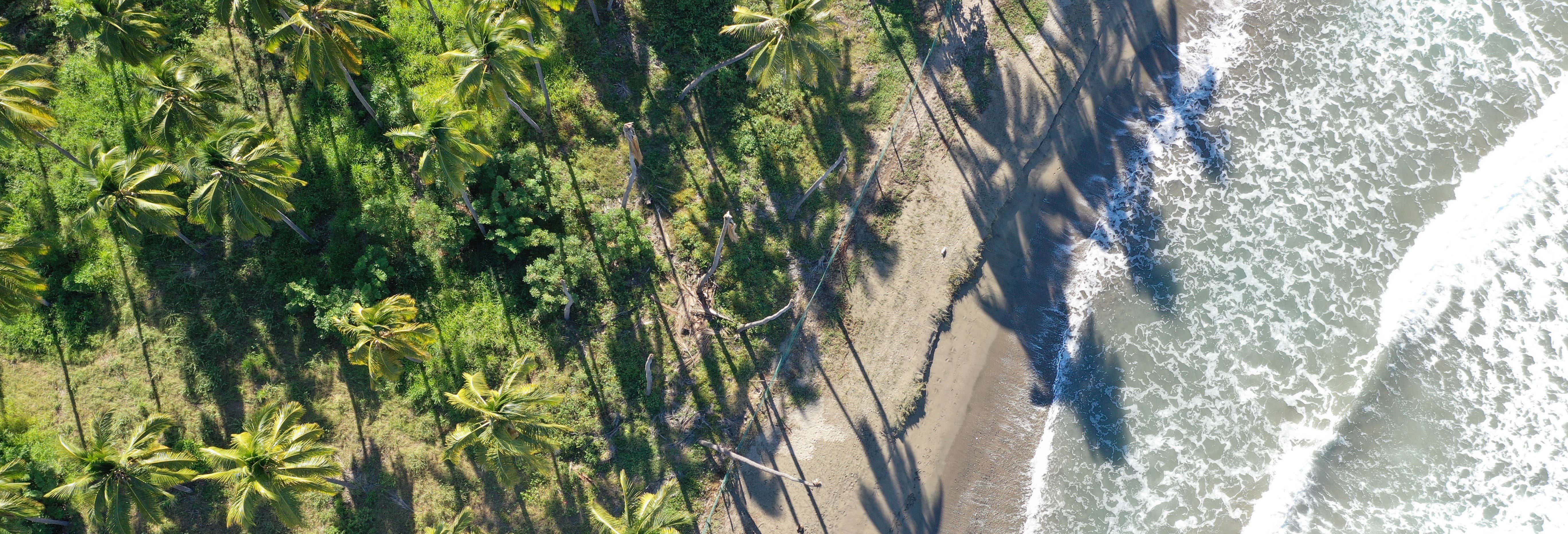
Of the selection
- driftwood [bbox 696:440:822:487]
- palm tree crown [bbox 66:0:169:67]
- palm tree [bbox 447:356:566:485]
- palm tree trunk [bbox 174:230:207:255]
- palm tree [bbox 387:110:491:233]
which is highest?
palm tree crown [bbox 66:0:169:67]

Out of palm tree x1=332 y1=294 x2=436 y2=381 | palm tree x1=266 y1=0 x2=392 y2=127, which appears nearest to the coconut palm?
palm tree x1=266 y1=0 x2=392 y2=127

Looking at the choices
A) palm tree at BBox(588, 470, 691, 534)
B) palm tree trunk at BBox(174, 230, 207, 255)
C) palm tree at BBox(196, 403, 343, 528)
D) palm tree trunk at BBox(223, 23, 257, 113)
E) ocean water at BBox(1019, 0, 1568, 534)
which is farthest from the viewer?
palm tree trunk at BBox(223, 23, 257, 113)

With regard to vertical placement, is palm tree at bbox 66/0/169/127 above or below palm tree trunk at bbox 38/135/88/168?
above

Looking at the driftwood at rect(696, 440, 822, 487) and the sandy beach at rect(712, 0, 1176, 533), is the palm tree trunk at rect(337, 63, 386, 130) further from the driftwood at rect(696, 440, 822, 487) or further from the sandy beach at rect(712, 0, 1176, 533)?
the sandy beach at rect(712, 0, 1176, 533)

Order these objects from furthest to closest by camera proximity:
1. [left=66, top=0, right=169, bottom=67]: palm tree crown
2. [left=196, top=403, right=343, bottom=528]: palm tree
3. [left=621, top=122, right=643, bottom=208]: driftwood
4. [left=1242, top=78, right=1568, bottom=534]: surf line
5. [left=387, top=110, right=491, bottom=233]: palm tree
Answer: [left=1242, top=78, right=1568, bottom=534]: surf line, [left=66, top=0, right=169, bottom=67]: palm tree crown, [left=621, top=122, right=643, bottom=208]: driftwood, [left=387, top=110, right=491, bottom=233]: palm tree, [left=196, top=403, right=343, bottom=528]: palm tree

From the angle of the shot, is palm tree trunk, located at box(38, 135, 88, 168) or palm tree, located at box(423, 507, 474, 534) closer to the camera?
palm tree, located at box(423, 507, 474, 534)

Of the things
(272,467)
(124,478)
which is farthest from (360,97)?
(124,478)

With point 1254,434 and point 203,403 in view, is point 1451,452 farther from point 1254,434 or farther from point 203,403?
point 203,403
